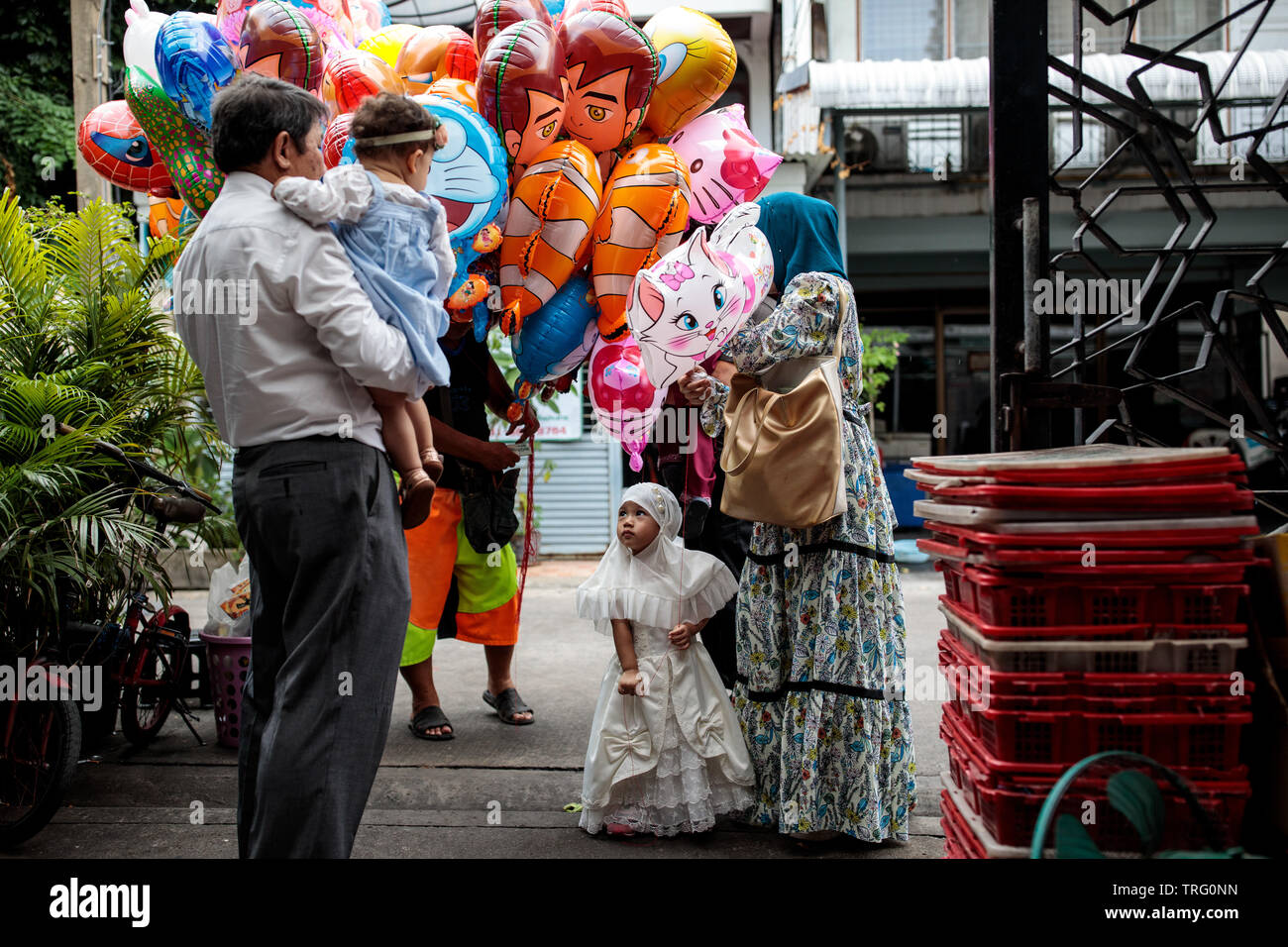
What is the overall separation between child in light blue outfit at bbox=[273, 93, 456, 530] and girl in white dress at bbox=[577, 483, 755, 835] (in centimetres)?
106

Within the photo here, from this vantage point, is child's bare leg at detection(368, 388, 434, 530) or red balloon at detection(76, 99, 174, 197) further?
red balloon at detection(76, 99, 174, 197)

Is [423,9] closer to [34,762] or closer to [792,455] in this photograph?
A: [792,455]

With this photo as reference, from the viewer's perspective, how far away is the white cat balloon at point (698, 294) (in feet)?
10.0

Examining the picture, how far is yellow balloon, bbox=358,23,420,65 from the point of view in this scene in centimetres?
354

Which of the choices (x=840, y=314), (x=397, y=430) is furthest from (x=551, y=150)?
(x=397, y=430)

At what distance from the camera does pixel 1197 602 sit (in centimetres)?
200

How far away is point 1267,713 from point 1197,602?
1.04 feet

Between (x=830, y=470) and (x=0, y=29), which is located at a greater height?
(x=0, y=29)

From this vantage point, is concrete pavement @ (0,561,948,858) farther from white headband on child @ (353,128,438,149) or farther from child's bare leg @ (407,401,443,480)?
white headband on child @ (353,128,438,149)

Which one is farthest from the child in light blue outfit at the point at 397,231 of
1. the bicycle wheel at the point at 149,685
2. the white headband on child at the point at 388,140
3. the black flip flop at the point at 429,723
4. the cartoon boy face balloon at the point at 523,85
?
the bicycle wheel at the point at 149,685

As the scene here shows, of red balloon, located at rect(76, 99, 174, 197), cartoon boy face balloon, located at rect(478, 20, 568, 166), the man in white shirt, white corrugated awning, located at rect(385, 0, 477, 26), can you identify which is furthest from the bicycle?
white corrugated awning, located at rect(385, 0, 477, 26)

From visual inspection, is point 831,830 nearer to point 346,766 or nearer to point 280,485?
point 346,766

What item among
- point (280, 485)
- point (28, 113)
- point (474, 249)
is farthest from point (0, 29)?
point (280, 485)

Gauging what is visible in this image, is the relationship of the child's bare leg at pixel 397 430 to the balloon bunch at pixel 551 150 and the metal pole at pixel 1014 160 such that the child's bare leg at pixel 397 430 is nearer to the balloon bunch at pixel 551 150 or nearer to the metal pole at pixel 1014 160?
the balloon bunch at pixel 551 150
